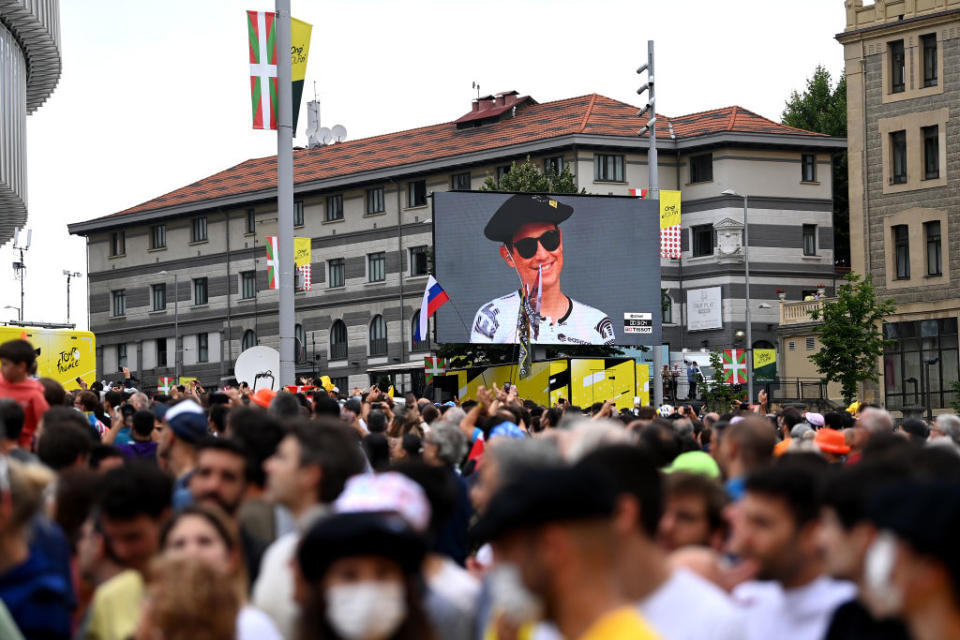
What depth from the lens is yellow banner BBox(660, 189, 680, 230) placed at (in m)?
40.8

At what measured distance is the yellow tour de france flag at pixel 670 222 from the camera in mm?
40844

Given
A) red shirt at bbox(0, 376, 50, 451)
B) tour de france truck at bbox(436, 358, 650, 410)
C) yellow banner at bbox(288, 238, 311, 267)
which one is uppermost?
yellow banner at bbox(288, 238, 311, 267)

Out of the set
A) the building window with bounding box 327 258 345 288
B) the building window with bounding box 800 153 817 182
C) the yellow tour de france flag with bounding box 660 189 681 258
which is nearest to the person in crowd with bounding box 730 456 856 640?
the yellow tour de france flag with bounding box 660 189 681 258

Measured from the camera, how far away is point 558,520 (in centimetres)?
359

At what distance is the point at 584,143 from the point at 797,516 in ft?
209

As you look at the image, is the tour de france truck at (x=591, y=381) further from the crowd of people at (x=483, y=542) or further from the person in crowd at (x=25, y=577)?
the person in crowd at (x=25, y=577)

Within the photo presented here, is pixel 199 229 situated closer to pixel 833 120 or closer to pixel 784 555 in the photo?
pixel 833 120

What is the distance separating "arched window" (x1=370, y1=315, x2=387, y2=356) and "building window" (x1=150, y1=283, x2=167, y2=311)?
46.3 ft

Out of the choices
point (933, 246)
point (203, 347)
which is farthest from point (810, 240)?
point (203, 347)

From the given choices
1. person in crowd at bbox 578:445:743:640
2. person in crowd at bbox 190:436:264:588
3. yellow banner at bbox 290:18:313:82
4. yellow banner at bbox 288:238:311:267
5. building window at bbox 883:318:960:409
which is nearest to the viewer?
person in crowd at bbox 578:445:743:640

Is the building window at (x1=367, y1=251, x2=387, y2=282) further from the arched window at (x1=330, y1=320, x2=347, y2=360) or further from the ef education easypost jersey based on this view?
the ef education easypost jersey

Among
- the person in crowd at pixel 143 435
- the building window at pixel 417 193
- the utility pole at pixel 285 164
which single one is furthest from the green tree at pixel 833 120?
the person in crowd at pixel 143 435

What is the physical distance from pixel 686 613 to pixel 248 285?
7509cm

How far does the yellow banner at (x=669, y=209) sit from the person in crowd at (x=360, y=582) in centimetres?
3664
